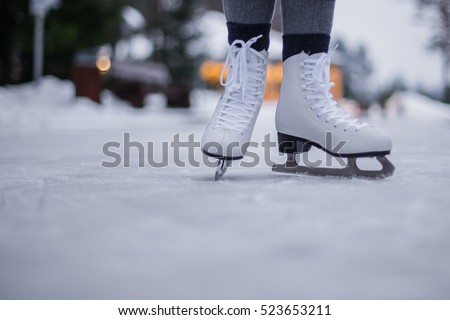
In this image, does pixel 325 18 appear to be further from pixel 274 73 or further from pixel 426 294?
pixel 274 73

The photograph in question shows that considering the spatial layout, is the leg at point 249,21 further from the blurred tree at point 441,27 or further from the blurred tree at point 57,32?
the blurred tree at point 441,27

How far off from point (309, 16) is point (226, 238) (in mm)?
682

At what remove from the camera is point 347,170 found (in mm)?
1060

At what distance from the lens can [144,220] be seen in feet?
2.10

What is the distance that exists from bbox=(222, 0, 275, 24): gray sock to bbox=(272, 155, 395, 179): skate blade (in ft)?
1.04

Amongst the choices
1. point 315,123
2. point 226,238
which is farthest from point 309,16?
point 226,238

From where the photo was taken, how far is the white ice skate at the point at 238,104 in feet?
3.33

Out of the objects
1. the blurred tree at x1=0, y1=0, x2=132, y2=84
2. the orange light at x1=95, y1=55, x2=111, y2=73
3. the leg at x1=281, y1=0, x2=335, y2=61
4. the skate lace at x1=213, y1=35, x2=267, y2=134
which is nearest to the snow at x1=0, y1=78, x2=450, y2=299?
the skate lace at x1=213, y1=35, x2=267, y2=134

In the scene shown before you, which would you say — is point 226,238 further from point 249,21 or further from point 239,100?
point 249,21

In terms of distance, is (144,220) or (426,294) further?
(144,220)

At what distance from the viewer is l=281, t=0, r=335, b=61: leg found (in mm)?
1079

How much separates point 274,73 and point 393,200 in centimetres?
1971

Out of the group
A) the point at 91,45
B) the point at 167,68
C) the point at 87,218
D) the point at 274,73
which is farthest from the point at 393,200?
the point at 274,73

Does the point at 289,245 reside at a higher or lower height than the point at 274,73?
higher
